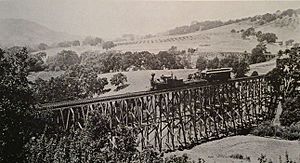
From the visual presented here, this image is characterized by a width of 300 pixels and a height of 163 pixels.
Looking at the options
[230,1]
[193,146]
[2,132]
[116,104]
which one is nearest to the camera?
[2,132]

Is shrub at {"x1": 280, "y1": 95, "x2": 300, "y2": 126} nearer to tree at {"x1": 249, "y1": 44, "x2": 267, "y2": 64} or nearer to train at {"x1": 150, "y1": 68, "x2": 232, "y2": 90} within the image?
tree at {"x1": 249, "y1": 44, "x2": 267, "y2": 64}

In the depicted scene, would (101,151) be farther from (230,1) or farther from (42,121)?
(230,1)

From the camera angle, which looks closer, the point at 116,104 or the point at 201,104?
the point at 116,104

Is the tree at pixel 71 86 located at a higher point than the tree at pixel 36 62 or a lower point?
lower

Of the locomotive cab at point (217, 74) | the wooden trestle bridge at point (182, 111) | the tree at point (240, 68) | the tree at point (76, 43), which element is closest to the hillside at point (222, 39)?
the tree at point (240, 68)

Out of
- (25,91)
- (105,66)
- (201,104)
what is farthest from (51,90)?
(201,104)

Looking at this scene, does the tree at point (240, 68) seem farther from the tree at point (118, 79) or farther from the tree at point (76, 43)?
the tree at point (76, 43)
